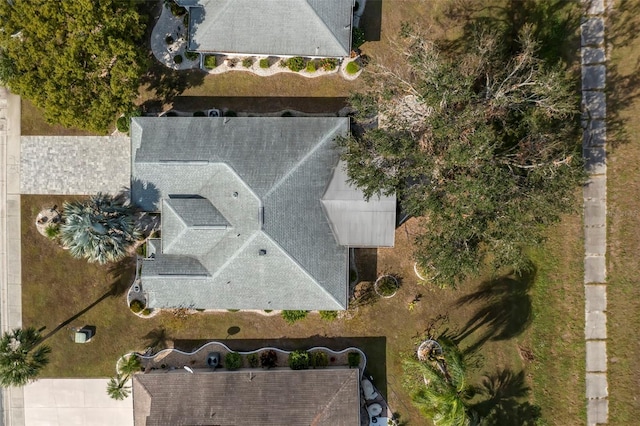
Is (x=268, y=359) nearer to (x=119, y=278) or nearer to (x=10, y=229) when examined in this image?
(x=119, y=278)

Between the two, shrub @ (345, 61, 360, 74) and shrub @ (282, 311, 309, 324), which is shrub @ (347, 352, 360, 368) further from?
shrub @ (345, 61, 360, 74)

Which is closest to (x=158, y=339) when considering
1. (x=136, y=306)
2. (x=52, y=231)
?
(x=136, y=306)

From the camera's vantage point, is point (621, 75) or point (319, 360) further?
point (319, 360)

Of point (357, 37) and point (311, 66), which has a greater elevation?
point (357, 37)

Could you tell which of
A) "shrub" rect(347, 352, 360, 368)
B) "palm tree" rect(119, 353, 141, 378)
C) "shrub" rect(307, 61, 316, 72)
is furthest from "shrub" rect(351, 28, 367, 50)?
"palm tree" rect(119, 353, 141, 378)

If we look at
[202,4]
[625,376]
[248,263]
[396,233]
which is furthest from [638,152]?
[202,4]

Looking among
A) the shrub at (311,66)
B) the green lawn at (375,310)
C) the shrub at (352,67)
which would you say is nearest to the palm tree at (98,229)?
the green lawn at (375,310)

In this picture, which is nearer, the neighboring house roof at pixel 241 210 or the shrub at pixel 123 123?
the neighboring house roof at pixel 241 210

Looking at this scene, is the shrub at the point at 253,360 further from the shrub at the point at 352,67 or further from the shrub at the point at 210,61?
the shrub at the point at 352,67
